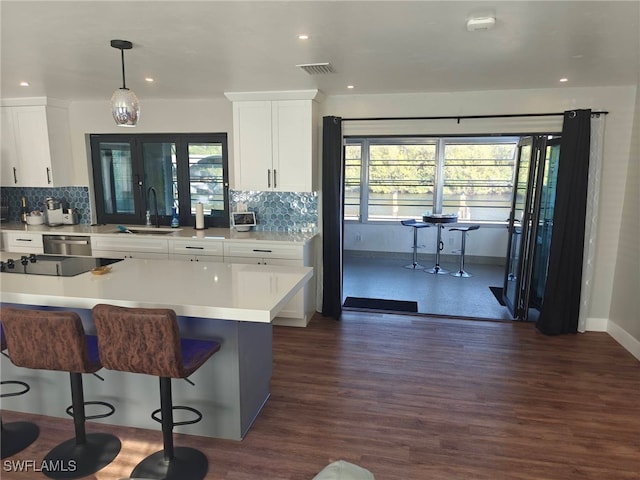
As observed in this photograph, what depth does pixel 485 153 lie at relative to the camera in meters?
7.77

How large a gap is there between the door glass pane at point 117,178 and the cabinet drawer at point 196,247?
1.27m

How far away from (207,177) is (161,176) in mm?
618

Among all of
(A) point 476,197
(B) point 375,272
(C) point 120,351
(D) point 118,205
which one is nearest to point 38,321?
(C) point 120,351

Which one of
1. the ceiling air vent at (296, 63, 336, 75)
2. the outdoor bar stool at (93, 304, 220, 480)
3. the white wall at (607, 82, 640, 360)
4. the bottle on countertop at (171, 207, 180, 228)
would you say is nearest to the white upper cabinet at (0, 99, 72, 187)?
the bottle on countertop at (171, 207, 180, 228)

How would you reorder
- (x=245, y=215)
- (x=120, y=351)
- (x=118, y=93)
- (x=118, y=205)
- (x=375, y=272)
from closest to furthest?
(x=120, y=351) → (x=118, y=93) → (x=245, y=215) → (x=118, y=205) → (x=375, y=272)

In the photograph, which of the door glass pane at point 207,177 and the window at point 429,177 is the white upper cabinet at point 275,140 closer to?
the door glass pane at point 207,177

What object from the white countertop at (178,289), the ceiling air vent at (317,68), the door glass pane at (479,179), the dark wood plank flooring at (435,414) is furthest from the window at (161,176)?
the door glass pane at (479,179)

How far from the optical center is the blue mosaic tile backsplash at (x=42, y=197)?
5418 mm

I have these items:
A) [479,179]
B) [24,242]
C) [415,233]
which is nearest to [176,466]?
[24,242]

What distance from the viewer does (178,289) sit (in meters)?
2.54

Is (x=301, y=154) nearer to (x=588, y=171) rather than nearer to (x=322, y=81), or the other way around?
(x=322, y=81)

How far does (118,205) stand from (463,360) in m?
4.49

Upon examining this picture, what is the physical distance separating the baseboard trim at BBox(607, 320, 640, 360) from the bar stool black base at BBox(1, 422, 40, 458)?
15.7 ft

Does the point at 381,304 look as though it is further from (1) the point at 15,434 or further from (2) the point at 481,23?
(1) the point at 15,434
